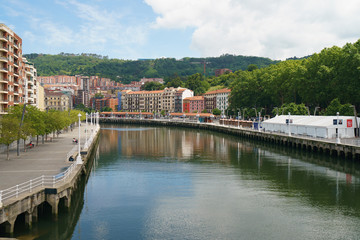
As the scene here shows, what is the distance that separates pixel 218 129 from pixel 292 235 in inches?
4551

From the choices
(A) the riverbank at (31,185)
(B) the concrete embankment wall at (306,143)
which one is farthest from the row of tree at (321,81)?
(A) the riverbank at (31,185)

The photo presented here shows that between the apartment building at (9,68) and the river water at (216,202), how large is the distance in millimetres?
26556

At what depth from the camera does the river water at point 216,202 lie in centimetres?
2656

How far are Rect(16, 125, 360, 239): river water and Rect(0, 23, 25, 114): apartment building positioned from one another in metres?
26.6

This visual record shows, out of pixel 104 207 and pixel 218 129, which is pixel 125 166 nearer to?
pixel 104 207

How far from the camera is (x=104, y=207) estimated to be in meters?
32.3

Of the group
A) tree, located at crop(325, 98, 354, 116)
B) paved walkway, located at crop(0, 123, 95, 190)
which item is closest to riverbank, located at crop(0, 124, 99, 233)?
paved walkway, located at crop(0, 123, 95, 190)

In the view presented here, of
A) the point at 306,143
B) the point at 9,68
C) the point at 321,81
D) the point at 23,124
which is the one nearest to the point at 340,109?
the point at 321,81

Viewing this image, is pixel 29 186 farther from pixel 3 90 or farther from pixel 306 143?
pixel 306 143

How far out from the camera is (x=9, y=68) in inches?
2891

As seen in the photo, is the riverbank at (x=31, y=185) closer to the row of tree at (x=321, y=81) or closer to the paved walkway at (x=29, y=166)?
the paved walkway at (x=29, y=166)

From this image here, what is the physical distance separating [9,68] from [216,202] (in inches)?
2239

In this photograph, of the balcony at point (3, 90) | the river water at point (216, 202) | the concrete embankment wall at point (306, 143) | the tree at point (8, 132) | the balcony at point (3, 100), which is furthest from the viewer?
the balcony at point (3, 90)

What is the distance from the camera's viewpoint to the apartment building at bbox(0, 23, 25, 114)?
69.7m
